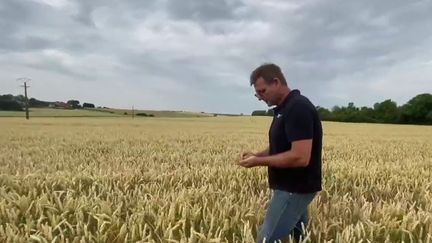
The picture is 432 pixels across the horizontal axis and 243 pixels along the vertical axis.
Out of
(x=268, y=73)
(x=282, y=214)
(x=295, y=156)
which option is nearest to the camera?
(x=295, y=156)

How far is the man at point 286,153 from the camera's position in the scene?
120 inches

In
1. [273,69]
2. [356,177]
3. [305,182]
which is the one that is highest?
[273,69]

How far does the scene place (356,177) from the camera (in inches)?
285

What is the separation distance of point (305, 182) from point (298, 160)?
0.29m

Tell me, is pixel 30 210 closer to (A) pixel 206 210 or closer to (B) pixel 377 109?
(A) pixel 206 210

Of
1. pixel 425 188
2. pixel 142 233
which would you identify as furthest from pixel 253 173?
pixel 142 233

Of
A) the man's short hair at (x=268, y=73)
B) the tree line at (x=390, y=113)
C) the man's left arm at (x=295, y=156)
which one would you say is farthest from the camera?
the tree line at (x=390, y=113)

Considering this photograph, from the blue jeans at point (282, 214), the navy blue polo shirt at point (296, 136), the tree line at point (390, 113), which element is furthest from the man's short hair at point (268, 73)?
the tree line at point (390, 113)

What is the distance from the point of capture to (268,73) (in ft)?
10.3

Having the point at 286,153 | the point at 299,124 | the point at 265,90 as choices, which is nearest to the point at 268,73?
the point at 265,90

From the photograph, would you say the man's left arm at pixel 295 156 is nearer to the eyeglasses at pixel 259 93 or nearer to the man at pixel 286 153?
the man at pixel 286 153

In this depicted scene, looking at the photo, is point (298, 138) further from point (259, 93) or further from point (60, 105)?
point (60, 105)

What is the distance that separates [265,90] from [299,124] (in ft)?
1.15

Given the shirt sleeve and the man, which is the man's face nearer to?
the man
